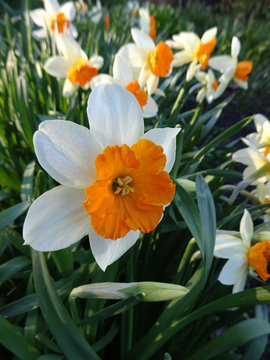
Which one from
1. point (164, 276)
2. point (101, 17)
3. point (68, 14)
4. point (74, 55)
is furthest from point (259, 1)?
point (164, 276)

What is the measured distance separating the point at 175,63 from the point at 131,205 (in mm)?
1231

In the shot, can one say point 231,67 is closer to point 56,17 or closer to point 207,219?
point 207,219

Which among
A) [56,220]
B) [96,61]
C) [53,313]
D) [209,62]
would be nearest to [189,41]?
[209,62]

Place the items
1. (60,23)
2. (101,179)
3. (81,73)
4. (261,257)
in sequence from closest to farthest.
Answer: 1. (101,179)
2. (261,257)
3. (81,73)
4. (60,23)

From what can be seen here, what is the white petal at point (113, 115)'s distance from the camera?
63 centimetres

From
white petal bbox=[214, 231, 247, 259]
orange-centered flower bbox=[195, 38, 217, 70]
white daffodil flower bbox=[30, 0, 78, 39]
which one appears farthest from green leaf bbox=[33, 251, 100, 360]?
white daffodil flower bbox=[30, 0, 78, 39]

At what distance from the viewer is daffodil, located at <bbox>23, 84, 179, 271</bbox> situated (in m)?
0.59

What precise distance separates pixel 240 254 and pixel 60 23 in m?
1.79

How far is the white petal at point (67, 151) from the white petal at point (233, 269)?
49cm

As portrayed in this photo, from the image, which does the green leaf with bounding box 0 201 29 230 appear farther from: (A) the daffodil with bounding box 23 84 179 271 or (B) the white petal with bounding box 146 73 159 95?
(B) the white petal with bounding box 146 73 159 95

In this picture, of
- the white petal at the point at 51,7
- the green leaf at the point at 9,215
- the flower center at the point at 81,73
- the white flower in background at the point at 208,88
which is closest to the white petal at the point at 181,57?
the white flower in background at the point at 208,88

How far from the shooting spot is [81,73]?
1.42 meters

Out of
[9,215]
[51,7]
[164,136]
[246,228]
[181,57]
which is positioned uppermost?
[51,7]

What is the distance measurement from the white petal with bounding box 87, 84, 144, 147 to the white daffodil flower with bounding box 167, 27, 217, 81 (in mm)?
913
